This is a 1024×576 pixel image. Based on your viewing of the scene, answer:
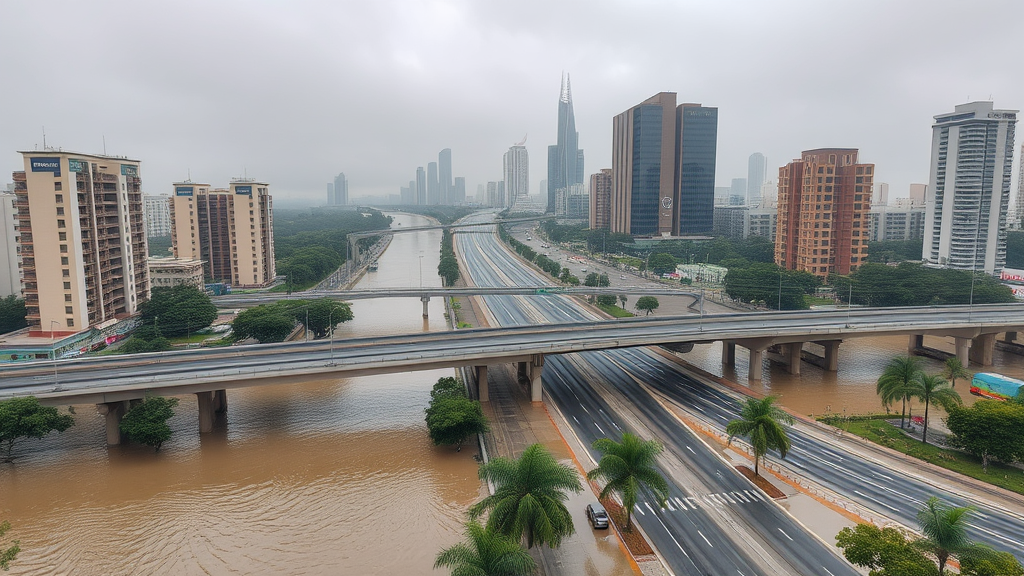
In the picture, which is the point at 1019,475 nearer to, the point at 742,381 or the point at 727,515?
the point at 727,515

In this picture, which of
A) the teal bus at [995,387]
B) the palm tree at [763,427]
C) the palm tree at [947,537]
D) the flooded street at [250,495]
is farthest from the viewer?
the teal bus at [995,387]

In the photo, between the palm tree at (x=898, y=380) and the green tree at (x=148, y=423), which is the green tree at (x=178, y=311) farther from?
the palm tree at (x=898, y=380)

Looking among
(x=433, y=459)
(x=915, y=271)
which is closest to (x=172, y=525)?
(x=433, y=459)

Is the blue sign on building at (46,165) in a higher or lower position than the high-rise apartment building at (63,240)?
higher

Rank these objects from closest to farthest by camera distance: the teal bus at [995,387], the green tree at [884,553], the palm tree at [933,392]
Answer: the green tree at [884,553] < the palm tree at [933,392] < the teal bus at [995,387]

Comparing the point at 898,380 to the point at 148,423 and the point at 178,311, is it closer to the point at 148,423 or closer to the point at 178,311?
the point at 148,423

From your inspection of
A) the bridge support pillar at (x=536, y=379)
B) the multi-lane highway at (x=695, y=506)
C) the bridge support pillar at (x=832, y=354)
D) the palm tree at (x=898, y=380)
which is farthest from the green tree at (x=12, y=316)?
the bridge support pillar at (x=832, y=354)
